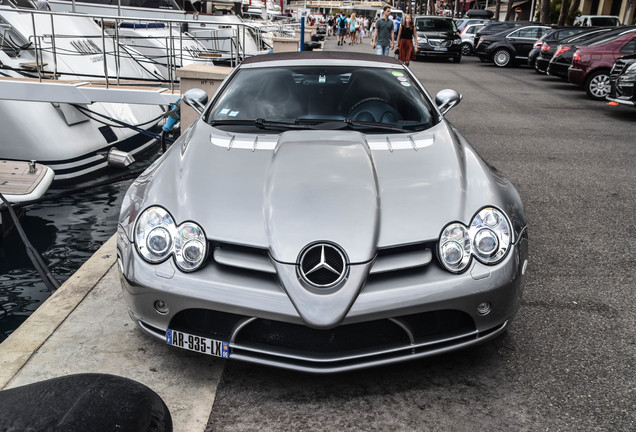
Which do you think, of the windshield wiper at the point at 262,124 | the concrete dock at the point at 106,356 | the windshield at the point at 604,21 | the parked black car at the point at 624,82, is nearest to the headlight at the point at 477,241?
the concrete dock at the point at 106,356

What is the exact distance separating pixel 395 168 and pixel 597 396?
1471 millimetres

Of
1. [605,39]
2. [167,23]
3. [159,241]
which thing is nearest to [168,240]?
[159,241]

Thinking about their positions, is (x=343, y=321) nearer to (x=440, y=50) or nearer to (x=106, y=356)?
(x=106, y=356)

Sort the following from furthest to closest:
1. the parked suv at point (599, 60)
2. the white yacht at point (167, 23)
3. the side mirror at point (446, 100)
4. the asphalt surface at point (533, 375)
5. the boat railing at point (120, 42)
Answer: the parked suv at point (599, 60), the white yacht at point (167, 23), the boat railing at point (120, 42), the side mirror at point (446, 100), the asphalt surface at point (533, 375)

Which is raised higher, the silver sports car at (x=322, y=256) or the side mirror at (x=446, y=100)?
the side mirror at (x=446, y=100)

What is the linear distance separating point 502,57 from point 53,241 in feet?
69.0

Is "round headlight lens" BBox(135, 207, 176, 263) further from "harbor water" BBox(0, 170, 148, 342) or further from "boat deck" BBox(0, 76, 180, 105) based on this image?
"boat deck" BBox(0, 76, 180, 105)

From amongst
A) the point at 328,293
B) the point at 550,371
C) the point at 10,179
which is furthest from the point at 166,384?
the point at 10,179

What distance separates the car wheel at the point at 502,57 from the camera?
24.5 meters

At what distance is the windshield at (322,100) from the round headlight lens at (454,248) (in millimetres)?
1191

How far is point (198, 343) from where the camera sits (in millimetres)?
2965

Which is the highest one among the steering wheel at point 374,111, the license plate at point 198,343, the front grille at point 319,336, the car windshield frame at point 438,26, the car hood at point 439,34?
the steering wheel at point 374,111

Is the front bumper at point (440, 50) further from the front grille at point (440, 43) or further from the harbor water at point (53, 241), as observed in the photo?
the harbor water at point (53, 241)

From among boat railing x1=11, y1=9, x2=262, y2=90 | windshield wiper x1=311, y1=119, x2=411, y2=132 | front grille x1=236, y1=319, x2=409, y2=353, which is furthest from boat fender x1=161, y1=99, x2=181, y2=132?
front grille x1=236, y1=319, x2=409, y2=353
